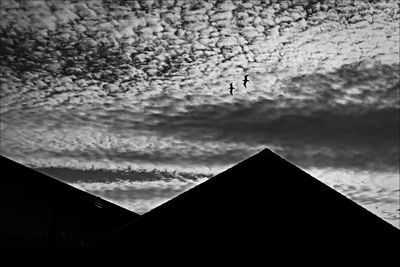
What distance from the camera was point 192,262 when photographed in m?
5.20

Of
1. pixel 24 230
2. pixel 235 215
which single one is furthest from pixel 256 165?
pixel 24 230

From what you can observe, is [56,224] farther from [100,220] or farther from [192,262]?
[192,262]

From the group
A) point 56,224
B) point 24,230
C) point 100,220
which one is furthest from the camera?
point 100,220

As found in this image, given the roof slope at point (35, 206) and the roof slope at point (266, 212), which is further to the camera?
the roof slope at point (35, 206)

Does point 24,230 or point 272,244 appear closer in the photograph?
point 272,244

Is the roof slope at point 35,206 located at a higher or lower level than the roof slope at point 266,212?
lower

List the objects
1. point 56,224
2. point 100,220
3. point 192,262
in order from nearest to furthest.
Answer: point 192,262
point 56,224
point 100,220

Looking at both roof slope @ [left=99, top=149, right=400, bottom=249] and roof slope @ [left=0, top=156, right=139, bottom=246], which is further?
roof slope @ [left=0, top=156, right=139, bottom=246]

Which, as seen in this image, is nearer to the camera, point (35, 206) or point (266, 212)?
point (266, 212)

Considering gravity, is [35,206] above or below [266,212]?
below

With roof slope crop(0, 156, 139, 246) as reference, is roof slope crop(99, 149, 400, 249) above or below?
above

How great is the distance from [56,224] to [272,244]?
10952mm

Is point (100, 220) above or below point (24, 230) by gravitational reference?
below

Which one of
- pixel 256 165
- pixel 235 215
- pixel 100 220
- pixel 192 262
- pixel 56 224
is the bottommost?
pixel 100 220
